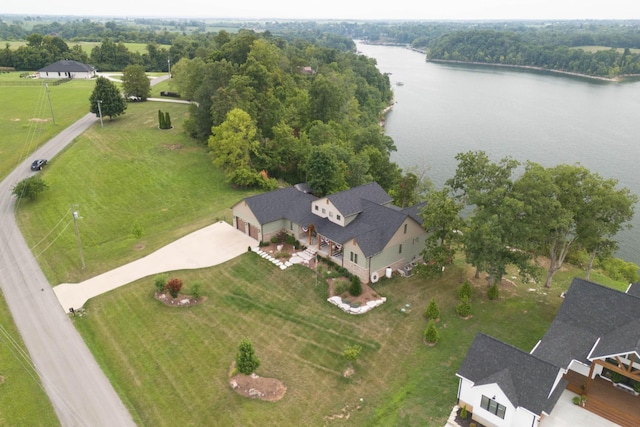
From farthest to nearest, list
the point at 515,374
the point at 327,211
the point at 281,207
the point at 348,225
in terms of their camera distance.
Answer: the point at 281,207 → the point at 327,211 → the point at 348,225 → the point at 515,374

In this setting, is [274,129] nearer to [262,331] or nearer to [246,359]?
[262,331]

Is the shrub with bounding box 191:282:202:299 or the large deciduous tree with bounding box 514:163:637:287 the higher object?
the large deciduous tree with bounding box 514:163:637:287

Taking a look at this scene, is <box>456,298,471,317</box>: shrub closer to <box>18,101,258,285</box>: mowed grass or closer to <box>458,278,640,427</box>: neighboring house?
<box>458,278,640,427</box>: neighboring house

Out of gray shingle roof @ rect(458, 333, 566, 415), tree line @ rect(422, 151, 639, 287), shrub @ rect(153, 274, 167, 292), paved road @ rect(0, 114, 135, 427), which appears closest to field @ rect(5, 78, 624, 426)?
paved road @ rect(0, 114, 135, 427)

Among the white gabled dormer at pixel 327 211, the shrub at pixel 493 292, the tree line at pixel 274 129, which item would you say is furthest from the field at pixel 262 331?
the tree line at pixel 274 129

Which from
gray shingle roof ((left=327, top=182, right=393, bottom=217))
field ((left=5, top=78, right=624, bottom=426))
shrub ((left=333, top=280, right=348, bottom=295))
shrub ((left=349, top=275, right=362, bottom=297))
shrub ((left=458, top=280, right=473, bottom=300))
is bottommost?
field ((left=5, top=78, right=624, bottom=426))

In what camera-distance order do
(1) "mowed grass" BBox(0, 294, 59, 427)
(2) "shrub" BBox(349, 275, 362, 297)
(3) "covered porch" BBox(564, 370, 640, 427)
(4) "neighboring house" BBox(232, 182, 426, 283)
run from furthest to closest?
(4) "neighboring house" BBox(232, 182, 426, 283), (2) "shrub" BBox(349, 275, 362, 297), (1) "mowed grass" BBox(0, 294, 59, 427), (3) "covered porch" BBox(564, 370, 640, 427)

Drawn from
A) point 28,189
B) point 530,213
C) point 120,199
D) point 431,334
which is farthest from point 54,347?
point 530,213

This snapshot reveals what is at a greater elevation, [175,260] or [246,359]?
[246,359]
